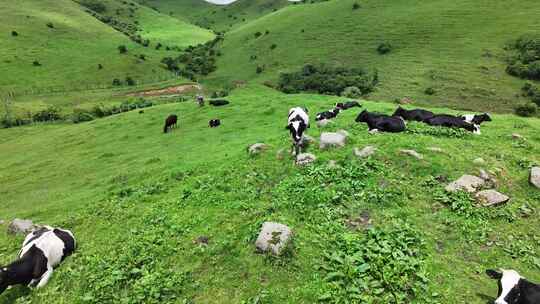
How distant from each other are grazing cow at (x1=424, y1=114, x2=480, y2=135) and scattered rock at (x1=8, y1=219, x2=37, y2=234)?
1836 centimetres

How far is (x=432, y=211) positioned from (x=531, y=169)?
13.8ft

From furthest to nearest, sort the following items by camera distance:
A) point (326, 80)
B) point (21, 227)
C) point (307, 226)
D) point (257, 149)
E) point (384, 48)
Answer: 1. point (384, 48)
2. point (326, 80)
3. point (257, 149)
4. point (21, 227)
5. point (307, 226)

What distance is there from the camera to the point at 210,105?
33.8m

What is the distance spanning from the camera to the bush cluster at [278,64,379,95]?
49.2m

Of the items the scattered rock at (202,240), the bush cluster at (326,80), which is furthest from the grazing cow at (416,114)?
the bush cluster at (326,80)

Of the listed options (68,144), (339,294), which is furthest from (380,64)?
(339,294)

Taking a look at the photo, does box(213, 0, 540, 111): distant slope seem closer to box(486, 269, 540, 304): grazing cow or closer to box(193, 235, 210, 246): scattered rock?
box(486, 269, 540, 304): grazing cow

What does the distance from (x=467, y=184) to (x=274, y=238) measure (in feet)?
20.4

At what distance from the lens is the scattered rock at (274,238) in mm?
7812

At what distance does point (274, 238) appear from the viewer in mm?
7965

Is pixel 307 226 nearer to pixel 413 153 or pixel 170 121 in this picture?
pixel 413 153

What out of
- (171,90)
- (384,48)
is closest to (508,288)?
(384,48)

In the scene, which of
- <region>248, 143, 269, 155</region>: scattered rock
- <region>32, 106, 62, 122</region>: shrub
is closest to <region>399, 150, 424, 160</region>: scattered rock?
<region>248, 143, 269, 155</region>: scattered rock

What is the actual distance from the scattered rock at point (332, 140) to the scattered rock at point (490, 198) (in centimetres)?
515
